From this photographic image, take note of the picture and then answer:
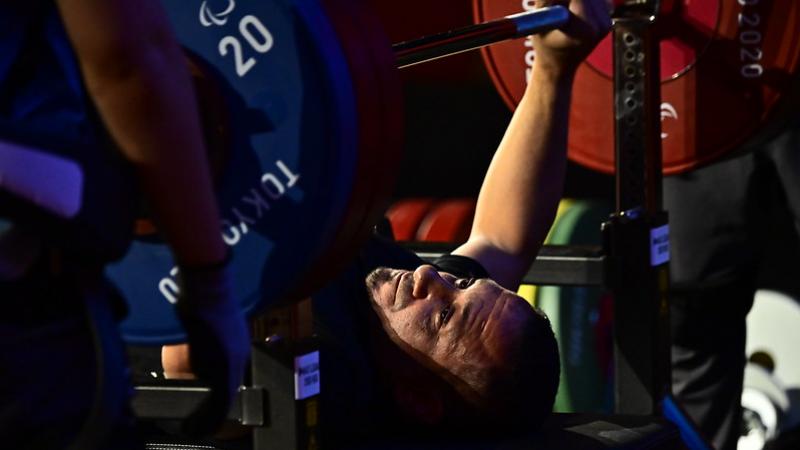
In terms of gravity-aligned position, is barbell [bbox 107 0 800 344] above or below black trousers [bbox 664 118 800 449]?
above

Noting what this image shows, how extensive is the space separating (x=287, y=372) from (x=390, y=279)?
13.9 inches

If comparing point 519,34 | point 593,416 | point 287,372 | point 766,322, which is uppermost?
point 519,34

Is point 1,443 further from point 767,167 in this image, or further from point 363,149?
point 767,167

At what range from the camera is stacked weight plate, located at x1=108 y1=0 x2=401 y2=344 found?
1514 millimetres

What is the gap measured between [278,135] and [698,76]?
4.39 ft

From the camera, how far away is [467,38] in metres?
2.10

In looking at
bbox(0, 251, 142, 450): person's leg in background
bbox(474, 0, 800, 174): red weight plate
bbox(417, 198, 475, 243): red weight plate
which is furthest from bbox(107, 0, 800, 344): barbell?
bbox(417, 198, 475, 243): red weight plate

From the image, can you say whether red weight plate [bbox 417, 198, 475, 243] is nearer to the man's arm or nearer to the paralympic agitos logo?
the man's arm

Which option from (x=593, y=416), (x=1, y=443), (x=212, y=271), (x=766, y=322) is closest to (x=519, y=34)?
(x=593, y=416)

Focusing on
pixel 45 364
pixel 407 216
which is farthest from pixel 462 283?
pixel 407 216

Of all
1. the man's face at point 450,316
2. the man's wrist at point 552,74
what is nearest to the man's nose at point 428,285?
the man's face at point 450,316

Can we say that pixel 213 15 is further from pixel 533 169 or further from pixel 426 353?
pixel 533 169

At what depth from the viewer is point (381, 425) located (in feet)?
6.85

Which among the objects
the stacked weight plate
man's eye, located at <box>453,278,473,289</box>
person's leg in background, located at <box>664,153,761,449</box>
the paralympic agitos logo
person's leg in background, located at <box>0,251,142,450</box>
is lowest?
person's leg in background, located at <box>664,153,761,449</box>
